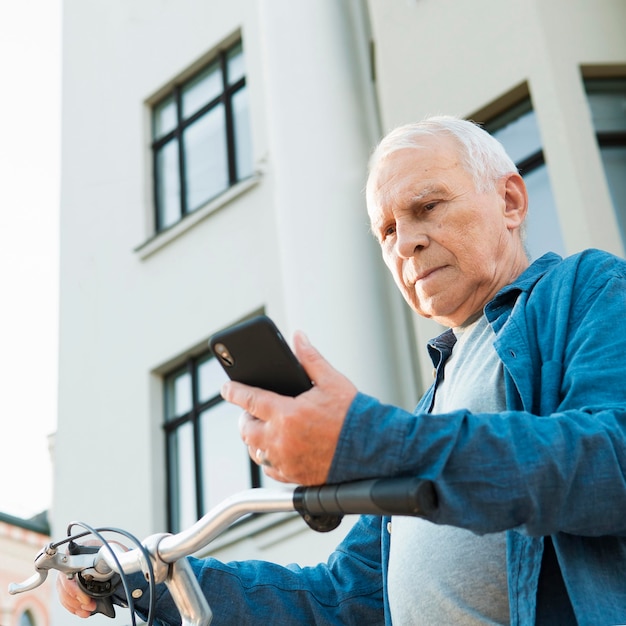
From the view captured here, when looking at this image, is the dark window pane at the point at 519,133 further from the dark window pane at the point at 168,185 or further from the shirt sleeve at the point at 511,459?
the shirt sleeve at the point at 511,459

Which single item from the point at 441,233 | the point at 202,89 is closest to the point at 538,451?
the point at 441,233

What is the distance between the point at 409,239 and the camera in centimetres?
262

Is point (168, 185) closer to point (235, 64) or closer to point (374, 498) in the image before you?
point (235, 64)

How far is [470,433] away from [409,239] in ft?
2.94

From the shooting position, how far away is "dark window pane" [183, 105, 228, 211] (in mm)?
10047

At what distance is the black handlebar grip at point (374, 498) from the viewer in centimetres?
171

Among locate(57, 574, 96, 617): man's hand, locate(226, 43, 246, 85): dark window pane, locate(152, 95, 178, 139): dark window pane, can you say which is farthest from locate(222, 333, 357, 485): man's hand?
locate(152, 95, 178, 139): dark window pane

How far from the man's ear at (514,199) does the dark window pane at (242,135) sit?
22.8ft

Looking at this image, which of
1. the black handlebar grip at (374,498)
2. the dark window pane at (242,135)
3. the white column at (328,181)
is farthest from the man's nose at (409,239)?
the dark window pane at (242,135)

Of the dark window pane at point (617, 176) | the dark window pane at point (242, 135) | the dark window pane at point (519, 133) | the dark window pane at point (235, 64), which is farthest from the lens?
the dark window pane at point (235, 64)

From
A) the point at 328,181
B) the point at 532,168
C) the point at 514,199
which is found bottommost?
the point at 514,199

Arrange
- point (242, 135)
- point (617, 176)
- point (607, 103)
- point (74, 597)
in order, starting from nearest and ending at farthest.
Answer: point (74, 597) < point (617, 176) < point (607, 103) < point (242, 135)

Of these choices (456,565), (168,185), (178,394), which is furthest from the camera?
(168,185)

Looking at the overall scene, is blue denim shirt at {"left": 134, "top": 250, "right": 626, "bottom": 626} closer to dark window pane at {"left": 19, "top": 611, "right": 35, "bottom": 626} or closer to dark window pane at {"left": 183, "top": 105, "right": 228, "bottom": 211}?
dark window pane at {"left": 183, "top": 105, "right": 228, "bottom": 211}
